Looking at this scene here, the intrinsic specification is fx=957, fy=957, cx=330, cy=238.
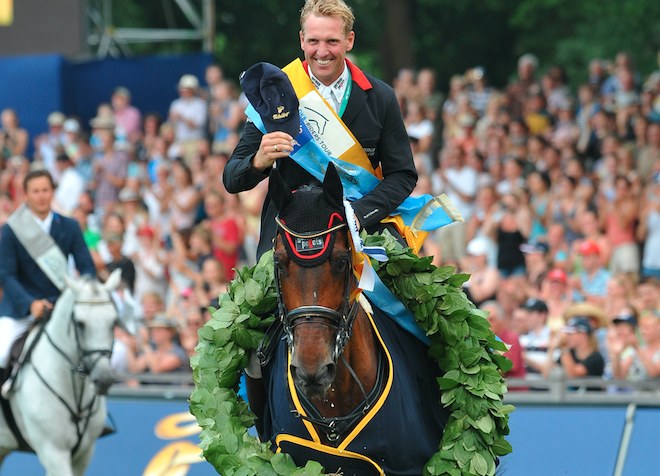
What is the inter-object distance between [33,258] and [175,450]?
224 cm

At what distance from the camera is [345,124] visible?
4.83 m

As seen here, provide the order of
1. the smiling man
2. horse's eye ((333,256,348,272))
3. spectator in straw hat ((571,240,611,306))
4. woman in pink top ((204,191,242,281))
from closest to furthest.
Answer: horse's eye ((333,256,348,272)) → the smiling man → spectator in straw hat ((571,240,611,306)) → woman in pink top ((204,191,242,281))

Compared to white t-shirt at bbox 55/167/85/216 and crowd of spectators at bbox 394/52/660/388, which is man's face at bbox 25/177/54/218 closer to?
crowd of spectators at bbox 394/52/660/388

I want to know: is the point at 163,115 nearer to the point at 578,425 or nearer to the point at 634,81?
the point at 634,81

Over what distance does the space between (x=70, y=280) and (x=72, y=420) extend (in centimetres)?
117

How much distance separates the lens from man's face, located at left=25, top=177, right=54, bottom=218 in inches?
325

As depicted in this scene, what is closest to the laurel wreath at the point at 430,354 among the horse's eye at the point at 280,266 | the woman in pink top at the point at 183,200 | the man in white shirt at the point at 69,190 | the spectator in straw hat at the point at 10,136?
the horse's eye at the point at 280,266

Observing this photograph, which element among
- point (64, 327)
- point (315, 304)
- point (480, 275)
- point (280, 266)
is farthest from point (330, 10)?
point (480, 275)

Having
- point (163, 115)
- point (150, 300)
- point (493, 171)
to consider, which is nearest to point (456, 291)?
point (150, 300)

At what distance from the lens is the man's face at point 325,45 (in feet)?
15.2

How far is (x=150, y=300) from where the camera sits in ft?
37.2

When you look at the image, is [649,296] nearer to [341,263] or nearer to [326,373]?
[341,263]

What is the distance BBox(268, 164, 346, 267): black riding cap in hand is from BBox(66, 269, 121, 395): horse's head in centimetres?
397

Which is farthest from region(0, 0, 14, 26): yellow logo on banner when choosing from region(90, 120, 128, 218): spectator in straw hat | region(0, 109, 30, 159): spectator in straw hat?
region(90, 120, 128, 218): spectator in straw hat
